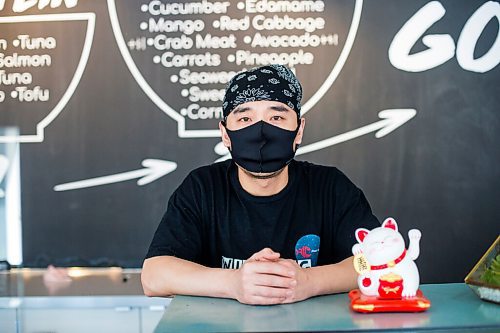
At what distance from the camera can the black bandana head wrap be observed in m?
1.48

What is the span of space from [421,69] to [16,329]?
1.87 meters

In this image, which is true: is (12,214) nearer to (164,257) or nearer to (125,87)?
(125,87)

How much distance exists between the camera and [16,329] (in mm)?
2434

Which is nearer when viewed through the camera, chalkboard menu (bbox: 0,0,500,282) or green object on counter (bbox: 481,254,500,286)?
green object on counter (bbox: 481,254,500,286)

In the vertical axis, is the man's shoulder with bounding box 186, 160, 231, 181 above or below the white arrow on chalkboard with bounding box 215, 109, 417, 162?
below

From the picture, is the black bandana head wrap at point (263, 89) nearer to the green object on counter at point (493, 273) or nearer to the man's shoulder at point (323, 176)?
the man's shoulder at point (323, 176)

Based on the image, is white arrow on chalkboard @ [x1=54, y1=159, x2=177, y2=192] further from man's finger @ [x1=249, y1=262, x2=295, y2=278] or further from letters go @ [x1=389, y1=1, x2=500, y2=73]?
man's finger @ [x1=249, y1=262, x2=295, y2=278]

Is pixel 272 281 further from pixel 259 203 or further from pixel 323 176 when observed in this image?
pixel 323 176

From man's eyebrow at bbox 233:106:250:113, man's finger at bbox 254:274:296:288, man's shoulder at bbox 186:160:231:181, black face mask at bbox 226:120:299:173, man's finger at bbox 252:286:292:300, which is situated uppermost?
man's eyebrow at bbox 233:106:250:113

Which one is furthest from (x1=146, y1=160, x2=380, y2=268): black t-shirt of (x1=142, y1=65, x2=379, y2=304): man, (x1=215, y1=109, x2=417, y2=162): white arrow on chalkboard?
(x1=215, y1=109, x2=417, y2=162): white arrow on chalkboard

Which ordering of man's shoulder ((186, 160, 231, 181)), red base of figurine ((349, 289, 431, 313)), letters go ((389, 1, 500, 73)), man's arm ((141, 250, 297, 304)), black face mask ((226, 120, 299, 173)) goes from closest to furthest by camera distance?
red base of figurine ((349, 289, 431, 313)) → man's arm ((141, 250, 297, 304)) → black face mask ((226, 120, 299, 173)) → man's shoulder ((186, 160, 231, 181)) → letters go ((389, 1, 500, 73))

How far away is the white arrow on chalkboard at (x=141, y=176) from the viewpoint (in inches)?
105

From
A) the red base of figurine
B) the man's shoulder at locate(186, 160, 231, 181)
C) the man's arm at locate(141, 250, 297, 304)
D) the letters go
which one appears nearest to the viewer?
the red base of figurine

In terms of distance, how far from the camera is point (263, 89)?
1.48 m
